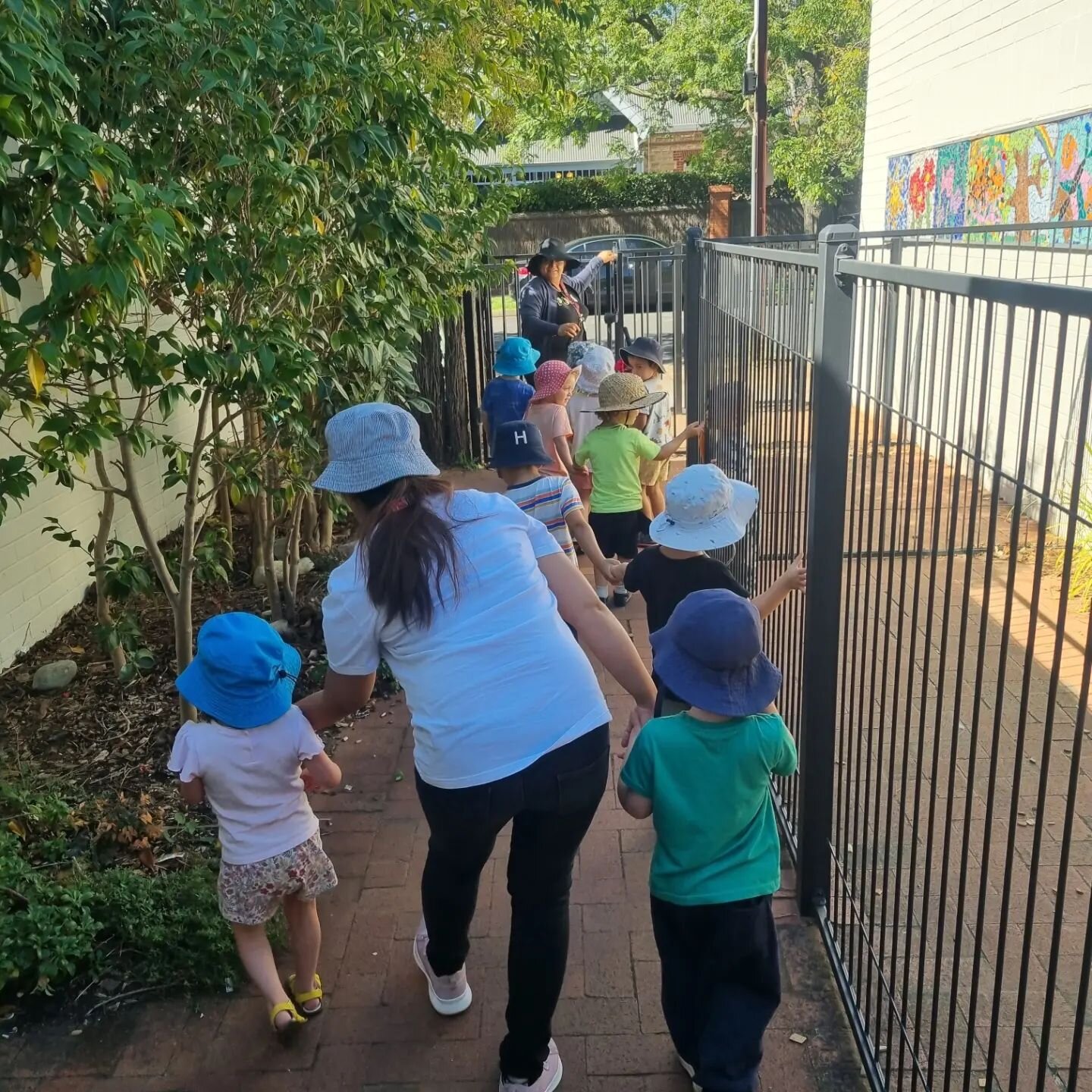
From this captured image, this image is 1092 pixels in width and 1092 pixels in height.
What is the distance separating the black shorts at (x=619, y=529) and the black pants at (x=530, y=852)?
3.12 meters

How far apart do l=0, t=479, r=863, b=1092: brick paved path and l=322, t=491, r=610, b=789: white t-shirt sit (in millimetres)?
1050

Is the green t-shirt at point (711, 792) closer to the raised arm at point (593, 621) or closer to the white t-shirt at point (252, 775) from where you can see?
the raised arm at point (593, 621)

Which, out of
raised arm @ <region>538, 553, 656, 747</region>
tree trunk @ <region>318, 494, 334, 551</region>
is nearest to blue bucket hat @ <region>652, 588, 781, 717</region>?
raised arm @ <region>538, 553, 656, 747</region>

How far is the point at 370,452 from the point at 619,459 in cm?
319

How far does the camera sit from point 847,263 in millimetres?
2770

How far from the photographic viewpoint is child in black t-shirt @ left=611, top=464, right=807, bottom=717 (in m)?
3.46

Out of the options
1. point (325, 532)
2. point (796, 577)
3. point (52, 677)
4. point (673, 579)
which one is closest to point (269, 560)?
point (52, 677)

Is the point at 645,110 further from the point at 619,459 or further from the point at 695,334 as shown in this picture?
the point at 619,459

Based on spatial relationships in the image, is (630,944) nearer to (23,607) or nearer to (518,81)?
(23,607)

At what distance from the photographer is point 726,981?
2.51 m

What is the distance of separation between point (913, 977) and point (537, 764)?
5.42 feet

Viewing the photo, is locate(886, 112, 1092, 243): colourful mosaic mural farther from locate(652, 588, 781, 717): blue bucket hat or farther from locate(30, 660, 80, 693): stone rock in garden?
locate(30, 660, 80, 693): stone rock in garden

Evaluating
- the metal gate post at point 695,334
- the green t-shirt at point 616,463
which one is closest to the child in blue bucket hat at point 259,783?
the green t-shirt at point 616,463

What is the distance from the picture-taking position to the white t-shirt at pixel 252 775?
110 inches
